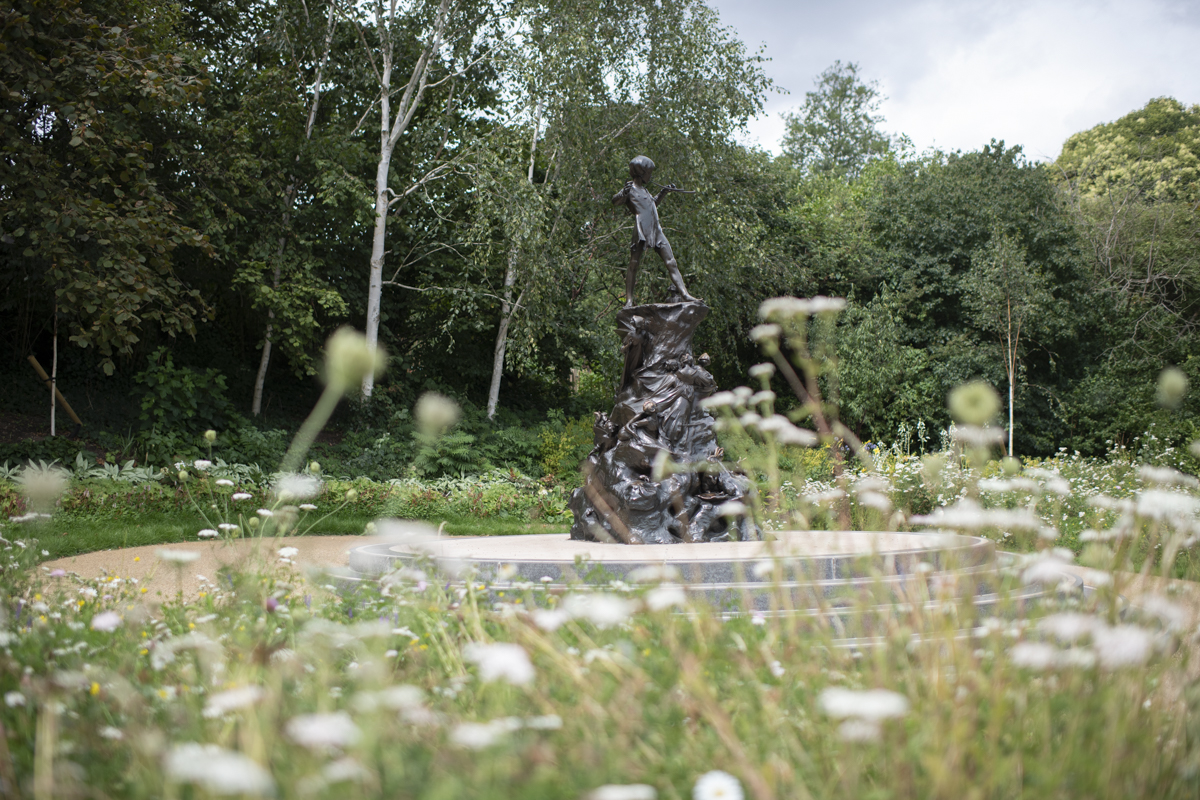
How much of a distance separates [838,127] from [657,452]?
27921mm

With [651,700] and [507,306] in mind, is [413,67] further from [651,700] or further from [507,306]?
[651,700]

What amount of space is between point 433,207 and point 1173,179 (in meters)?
19.8

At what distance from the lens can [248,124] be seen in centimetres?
1309

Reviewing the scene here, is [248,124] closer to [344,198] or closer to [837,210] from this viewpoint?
[344,198]

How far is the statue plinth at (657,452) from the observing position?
6.32 meters

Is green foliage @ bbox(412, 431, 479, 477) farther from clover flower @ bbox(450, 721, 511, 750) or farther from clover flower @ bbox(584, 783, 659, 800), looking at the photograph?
clover flower @ bbox(584, 783, 659, 800)

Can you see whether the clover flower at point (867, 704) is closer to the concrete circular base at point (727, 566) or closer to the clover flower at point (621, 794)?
the clover flower at point (621, 794)

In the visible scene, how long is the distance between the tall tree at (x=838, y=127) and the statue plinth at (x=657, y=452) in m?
25.7

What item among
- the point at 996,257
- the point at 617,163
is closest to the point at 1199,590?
the point at 617,163


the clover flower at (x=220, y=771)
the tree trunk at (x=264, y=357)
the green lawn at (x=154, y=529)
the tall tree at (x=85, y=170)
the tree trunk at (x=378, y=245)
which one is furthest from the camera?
the tree trunk at (x=378, y=245)

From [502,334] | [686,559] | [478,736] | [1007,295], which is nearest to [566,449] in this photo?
[502,334]

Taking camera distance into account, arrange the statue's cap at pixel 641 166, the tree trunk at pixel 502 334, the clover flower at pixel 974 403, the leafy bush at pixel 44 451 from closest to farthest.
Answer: the clover flower at pixel 974 403
the statue's cap at pixel 641 166
the leafy bush at pixel 44 451
the tree trunk at pixel 502 334

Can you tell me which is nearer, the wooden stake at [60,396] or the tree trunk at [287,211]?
the wooden stake at [60,396]

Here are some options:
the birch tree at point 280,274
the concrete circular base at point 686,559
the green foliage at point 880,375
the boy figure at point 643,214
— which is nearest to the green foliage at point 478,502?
the birch tree at point 280,274
